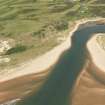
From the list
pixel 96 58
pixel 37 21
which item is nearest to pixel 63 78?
pixel 96 58

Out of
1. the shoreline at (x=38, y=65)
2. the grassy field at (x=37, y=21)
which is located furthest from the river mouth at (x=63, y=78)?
the grassy field at (x=37, y=21)

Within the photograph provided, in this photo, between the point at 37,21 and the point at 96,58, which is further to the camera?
the point at 37,21

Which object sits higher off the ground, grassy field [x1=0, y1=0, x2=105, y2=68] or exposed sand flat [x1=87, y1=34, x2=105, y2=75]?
grassy field [x1=0, y1=0, x2=105, y2=68]

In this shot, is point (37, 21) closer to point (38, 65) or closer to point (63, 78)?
point (38, 65)

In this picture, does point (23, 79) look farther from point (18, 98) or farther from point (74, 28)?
point (74, 28)

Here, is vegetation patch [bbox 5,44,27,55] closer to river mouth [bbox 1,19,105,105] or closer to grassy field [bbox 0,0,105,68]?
grassy field [bbox 0,0,105,68]

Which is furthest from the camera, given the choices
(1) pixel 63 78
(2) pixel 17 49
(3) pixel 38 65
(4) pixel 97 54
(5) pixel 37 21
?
(5) pixel 37 21

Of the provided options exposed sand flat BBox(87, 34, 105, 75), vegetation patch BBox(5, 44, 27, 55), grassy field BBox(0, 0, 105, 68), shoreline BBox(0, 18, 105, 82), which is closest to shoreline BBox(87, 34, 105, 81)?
exposed sand flat BBox(87, 34, 105, 75)
